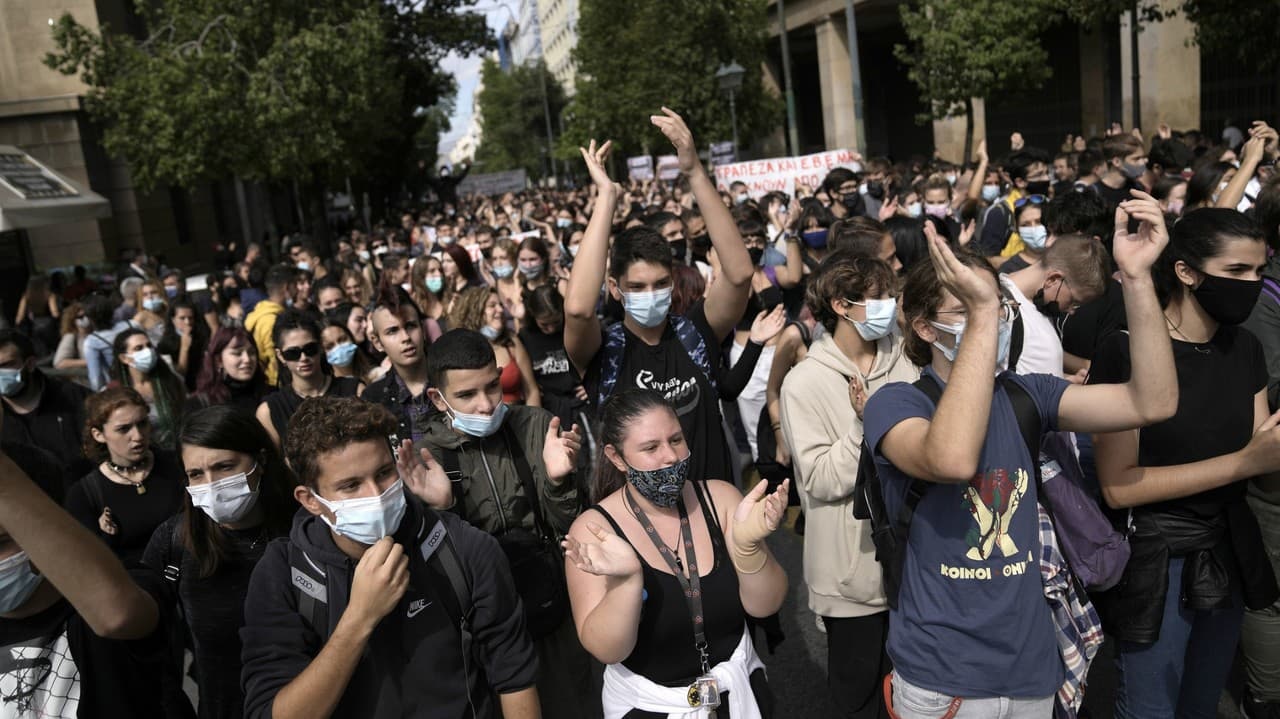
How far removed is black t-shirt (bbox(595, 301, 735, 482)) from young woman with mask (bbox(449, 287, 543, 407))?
1930 mm

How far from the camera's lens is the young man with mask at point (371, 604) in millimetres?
2590

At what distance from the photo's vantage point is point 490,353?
13.6 feet

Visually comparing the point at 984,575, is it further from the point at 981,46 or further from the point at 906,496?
the point at 981,46

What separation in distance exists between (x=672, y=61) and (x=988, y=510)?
3186 centimetres

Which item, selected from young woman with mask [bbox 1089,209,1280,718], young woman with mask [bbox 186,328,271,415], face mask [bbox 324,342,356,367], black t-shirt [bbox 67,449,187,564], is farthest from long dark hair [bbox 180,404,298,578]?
young woman with mask [bbox 186,328,271,415]

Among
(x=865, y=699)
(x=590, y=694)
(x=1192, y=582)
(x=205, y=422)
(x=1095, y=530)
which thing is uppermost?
(x=205, y=422)

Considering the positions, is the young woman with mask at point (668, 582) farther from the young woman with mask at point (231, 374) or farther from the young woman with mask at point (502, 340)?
the young woman with mask at point (231, 374)

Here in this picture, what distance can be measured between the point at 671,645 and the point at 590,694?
5.29 ft

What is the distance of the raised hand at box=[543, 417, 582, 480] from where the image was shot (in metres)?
3.72

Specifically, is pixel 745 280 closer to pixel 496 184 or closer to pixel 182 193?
pixel 182 193

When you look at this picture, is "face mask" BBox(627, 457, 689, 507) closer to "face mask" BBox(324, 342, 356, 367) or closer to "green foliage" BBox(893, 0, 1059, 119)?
"face mask" BBox(324, 342, 356, 367)

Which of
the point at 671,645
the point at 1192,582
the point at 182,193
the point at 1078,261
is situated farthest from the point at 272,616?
the point at 182,193

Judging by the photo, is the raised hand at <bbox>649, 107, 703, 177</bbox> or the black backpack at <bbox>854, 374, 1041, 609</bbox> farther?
the raised hand at <bbox>649, 107, 703, 177</bbox>

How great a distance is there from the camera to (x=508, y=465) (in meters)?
3.95
